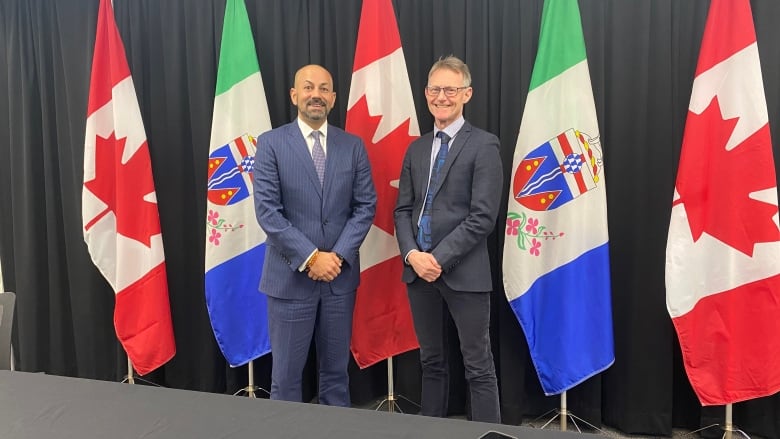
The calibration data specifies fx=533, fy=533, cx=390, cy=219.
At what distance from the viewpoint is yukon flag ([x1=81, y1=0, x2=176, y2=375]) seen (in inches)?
107

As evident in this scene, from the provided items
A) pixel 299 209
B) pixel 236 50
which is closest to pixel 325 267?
pixel 299 209

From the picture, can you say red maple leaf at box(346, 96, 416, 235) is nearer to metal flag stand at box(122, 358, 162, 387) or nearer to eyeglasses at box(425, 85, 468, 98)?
eyeglasses at box(425, 85, 468, 98)

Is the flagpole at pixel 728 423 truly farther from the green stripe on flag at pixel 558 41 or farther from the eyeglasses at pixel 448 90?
the eyeglasses at pixel 448 90

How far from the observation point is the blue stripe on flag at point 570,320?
7.72 feet

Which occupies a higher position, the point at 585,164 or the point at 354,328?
the point at 585,164

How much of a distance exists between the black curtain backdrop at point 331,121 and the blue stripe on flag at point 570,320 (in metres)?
0.24

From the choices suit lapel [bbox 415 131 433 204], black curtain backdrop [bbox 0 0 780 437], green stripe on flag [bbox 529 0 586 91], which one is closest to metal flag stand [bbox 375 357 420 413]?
black curtain backdrop [bbox 0 0 780 437]

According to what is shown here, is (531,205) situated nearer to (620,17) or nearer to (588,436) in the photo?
(620,17)

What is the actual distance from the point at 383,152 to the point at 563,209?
0.87 meters

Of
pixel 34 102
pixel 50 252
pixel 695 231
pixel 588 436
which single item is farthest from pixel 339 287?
pixel 34 102

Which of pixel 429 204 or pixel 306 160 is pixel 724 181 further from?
pixel 306 160

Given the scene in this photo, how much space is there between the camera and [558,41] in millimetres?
2363

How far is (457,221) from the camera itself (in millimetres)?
2133

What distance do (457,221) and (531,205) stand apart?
1.42ft
